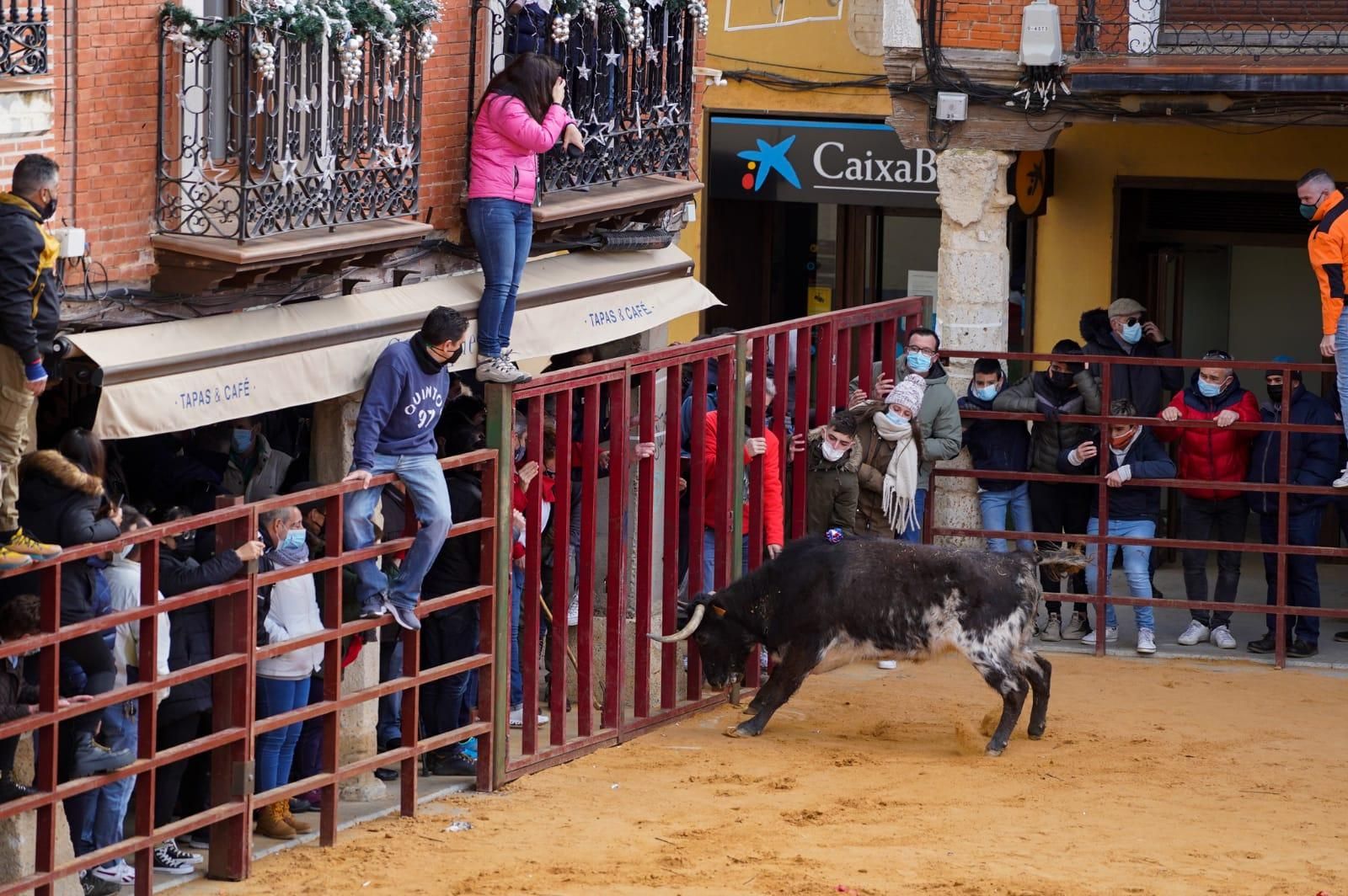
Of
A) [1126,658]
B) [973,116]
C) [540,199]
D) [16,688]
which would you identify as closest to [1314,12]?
[973,116]

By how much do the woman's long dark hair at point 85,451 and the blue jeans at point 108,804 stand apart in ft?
3.61

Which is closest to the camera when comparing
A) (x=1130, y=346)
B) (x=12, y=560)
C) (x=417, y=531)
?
(x=12, y=560)

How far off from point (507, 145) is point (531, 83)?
15.4 inches

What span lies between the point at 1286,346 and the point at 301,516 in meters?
11.2

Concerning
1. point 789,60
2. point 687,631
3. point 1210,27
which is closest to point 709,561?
point 687,631

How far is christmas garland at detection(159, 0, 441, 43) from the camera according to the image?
39.9 feet

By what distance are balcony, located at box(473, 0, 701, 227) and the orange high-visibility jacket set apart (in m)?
4.27

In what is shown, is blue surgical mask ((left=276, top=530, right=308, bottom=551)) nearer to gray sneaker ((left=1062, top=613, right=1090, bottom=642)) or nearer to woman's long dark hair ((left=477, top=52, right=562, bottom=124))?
woman's long dark hair ((left=477, top=52, right=562, bottom=124))

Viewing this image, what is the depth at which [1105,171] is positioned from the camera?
20.6m

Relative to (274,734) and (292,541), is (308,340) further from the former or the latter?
(274,734)

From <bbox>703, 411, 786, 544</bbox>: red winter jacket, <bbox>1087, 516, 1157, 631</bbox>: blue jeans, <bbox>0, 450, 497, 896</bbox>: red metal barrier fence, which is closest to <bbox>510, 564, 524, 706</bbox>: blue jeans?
<bbox>0, 450, 497, 896</bbox>: red metal barrier fence

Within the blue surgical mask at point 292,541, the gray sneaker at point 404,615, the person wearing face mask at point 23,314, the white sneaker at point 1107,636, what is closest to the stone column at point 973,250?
the white sneaker at point 1107,636

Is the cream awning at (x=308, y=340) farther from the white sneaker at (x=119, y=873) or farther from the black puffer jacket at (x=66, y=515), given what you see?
the white sneaker at (x=119, y=873)

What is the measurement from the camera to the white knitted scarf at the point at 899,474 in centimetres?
1565
